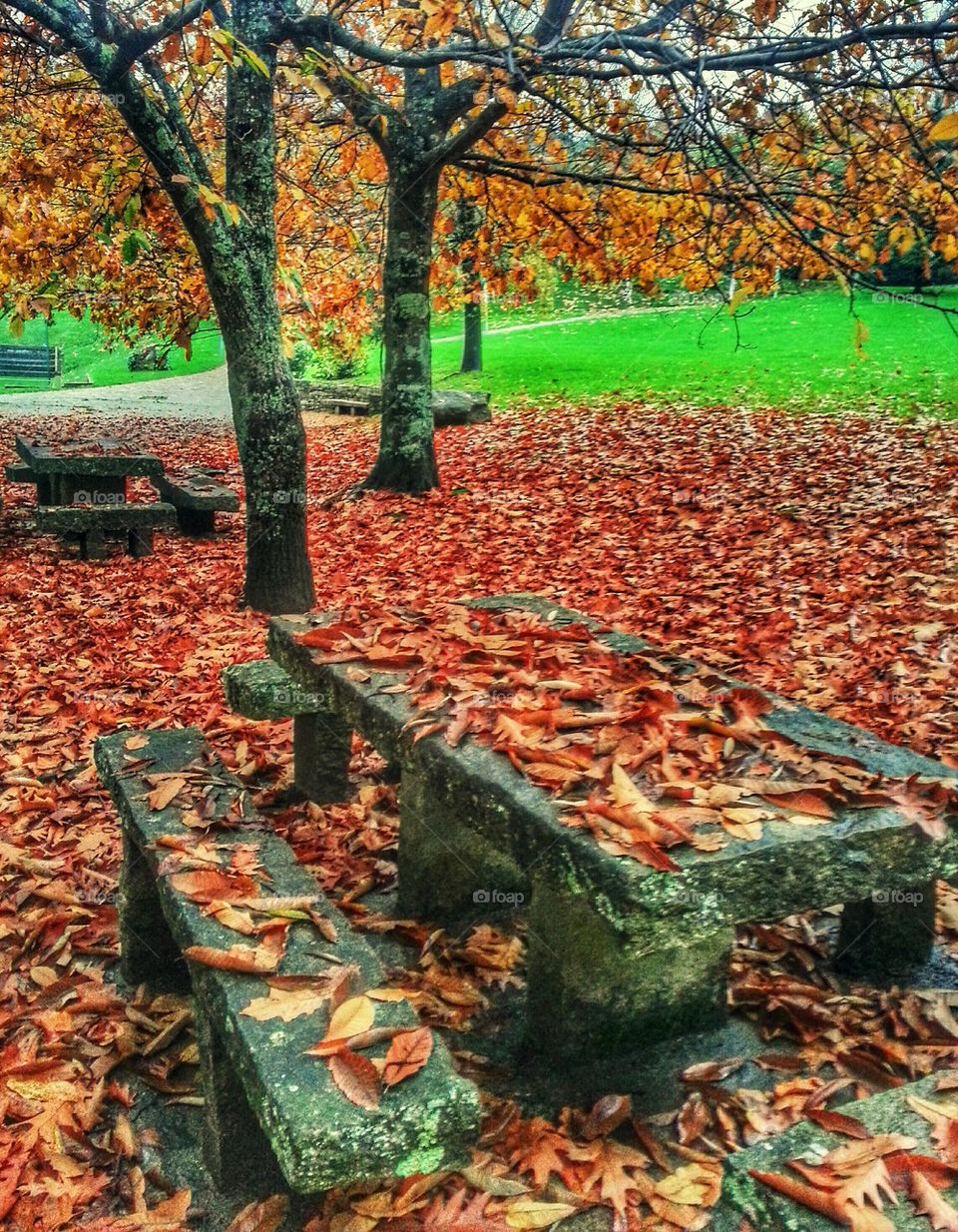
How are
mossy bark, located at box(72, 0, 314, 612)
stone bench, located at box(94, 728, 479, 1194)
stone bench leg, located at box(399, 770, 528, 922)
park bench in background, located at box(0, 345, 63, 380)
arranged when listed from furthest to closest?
park bench in background, located at box(0, 345, 63, 380) → mossy bark, located at box(72, 0, 314, 612) → stone bench leg, located at box(399, 770, 528, 922) → stone bench, located at box(94, 728, 479, 1194)

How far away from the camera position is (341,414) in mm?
21797

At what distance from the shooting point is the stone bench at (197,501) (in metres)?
9.98

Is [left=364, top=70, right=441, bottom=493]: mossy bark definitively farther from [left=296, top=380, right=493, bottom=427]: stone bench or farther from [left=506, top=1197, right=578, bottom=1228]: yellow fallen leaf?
[left=506, top=1197, right=578, bottom=1228]: yellow fallen leaf

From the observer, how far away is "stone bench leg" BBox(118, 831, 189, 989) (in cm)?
346

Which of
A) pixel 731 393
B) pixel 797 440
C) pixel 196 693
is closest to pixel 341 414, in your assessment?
pixel 731 393

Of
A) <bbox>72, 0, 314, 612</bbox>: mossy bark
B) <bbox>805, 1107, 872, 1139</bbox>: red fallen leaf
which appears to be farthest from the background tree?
<bbox>805, 1107, 872, 1139</bbox>: red fallen leaf

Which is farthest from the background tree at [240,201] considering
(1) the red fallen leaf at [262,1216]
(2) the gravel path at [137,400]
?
(2) the gravel path at [137,400]

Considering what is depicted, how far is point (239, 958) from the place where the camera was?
258cm

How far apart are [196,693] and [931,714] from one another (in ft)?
12.7

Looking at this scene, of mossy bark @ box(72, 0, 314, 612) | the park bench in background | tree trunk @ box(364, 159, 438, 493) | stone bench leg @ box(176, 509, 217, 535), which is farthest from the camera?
the park bench in background

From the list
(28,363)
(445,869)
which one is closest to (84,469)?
(445,869)

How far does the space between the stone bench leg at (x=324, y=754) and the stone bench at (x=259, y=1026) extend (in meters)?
0.65

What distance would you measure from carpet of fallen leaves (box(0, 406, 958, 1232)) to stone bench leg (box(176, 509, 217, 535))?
0.21m

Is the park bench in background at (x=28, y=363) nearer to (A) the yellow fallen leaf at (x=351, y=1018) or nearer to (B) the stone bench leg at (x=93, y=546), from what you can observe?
(B) the stone bench leg at (x=93, y=546)
